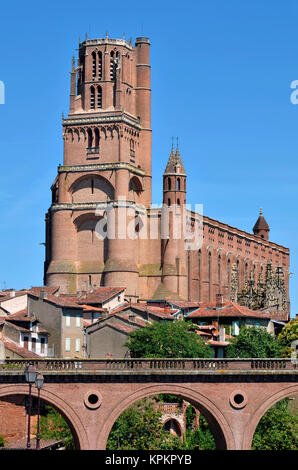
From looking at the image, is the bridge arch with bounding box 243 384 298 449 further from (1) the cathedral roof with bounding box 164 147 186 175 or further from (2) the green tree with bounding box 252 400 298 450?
(1) the cathedral roof with bounding box 164 147 186 175

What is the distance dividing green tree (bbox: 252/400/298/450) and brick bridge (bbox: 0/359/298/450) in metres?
10.3

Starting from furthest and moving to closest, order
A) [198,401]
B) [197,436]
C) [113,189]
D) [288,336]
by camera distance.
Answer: [113,189], [288,336], [197,436], [198,401]

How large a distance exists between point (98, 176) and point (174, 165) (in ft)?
32.6

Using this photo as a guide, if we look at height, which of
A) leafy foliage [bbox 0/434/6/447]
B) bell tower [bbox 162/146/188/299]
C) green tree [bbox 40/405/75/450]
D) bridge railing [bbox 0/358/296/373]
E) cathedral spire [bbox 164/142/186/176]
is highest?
cathedral spire [bbox 164/142/186/176]

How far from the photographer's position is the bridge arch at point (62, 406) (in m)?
65.6

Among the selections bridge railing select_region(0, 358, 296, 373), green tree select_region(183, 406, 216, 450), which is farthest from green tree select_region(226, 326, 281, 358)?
bridge railing select_region(0, 358, 296, 373)

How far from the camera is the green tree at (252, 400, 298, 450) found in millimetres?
78312

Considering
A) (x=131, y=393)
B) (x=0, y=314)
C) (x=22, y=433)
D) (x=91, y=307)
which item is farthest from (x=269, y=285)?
(x=131, y=393)

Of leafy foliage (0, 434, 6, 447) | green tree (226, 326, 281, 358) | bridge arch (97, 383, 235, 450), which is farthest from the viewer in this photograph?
green tree (226, 326, 281, 358)

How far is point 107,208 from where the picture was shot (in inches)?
5758

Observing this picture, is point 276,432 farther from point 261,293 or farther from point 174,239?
point 261,293

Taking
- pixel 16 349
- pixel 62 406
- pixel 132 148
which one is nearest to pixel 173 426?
pixel 16 349

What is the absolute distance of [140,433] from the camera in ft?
259
